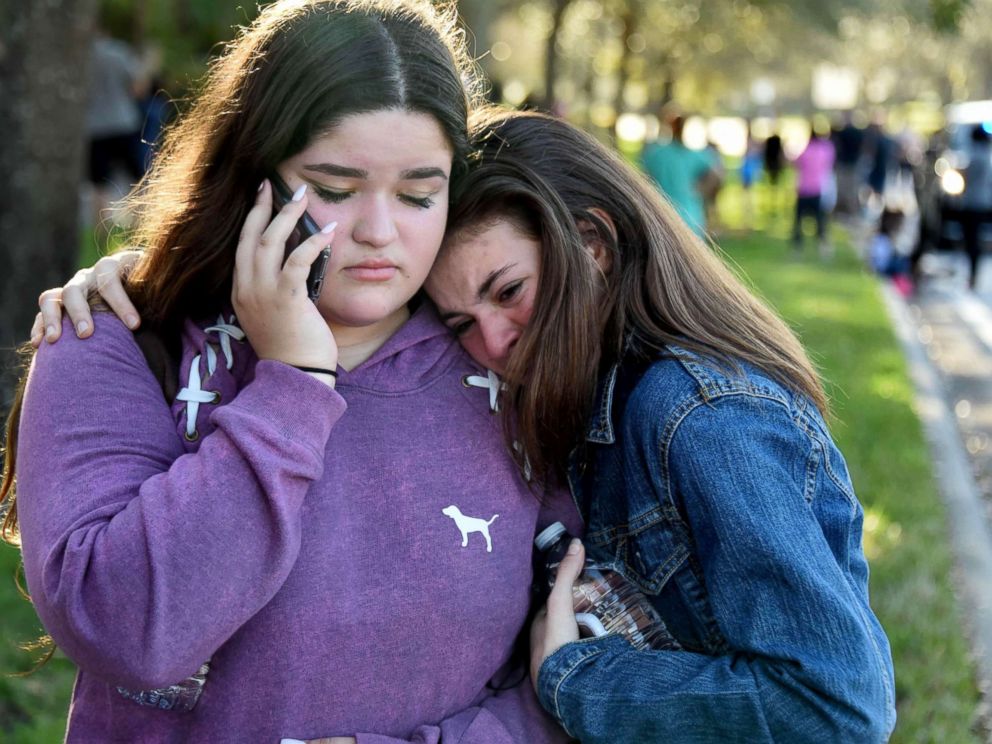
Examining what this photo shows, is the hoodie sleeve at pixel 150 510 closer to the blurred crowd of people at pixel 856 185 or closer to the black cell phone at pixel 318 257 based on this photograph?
the black cell phone at pixel 318 257

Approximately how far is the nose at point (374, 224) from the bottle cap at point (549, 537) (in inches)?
25.8

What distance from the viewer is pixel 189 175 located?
215 centimetres

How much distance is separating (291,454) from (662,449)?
25.4 inches

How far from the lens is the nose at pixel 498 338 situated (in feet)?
7.39

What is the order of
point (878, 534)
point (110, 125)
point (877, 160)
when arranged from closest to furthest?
point (878, 534) < point (110, 125) < point (877, 160)

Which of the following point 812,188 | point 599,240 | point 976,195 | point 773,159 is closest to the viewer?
point 599,240

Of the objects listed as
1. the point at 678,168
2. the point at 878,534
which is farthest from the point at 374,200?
the point at 678,168

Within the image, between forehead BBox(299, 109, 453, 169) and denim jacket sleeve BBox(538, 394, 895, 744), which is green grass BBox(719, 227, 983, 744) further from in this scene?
forehead BBox(299, 109, 453, 169)

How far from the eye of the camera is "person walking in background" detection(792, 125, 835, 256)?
19.2 m

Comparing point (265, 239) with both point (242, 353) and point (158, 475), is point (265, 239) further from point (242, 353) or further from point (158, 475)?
point (158, 475)

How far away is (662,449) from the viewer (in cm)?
207

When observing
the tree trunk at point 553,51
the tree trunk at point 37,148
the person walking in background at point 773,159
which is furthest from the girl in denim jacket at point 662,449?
the person walking in background at point 773,159

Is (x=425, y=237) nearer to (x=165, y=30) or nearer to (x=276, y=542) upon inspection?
(x=276, y=542)

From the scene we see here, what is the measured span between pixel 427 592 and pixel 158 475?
0.48 meters
